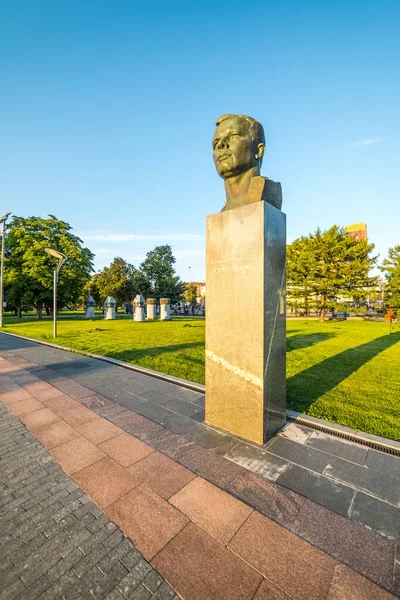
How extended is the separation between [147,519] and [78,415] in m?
2.76

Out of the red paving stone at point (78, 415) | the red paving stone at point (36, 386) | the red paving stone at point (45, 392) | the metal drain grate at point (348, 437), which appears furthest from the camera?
the red paving stone at point (36, 386)

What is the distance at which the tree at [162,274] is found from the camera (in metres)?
46.8

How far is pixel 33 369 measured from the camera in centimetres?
768

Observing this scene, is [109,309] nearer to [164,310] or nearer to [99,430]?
[164,310]

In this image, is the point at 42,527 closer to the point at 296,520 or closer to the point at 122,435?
the point at 122,435

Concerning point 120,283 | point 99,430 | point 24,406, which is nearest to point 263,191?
point 99,430

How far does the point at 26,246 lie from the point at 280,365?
33552 mm

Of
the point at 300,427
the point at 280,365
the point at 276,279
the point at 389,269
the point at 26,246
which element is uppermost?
the point at 26,246

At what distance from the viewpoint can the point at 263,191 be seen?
392 centimetres

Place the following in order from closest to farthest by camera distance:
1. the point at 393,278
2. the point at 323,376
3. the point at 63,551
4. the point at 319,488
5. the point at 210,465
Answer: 1. the point at 63,551
2. the point at 319,488
3. the point at 210,465
4. the point at 323,376
5. the point at 393,278

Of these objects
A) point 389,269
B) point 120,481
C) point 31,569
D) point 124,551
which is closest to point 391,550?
point 124,551

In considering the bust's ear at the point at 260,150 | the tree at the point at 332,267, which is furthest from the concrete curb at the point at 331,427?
the tree at the point at 332,267

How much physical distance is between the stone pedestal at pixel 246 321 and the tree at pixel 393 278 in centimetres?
2865

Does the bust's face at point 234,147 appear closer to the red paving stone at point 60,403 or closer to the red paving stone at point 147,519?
the red paving stone at point 147,519
